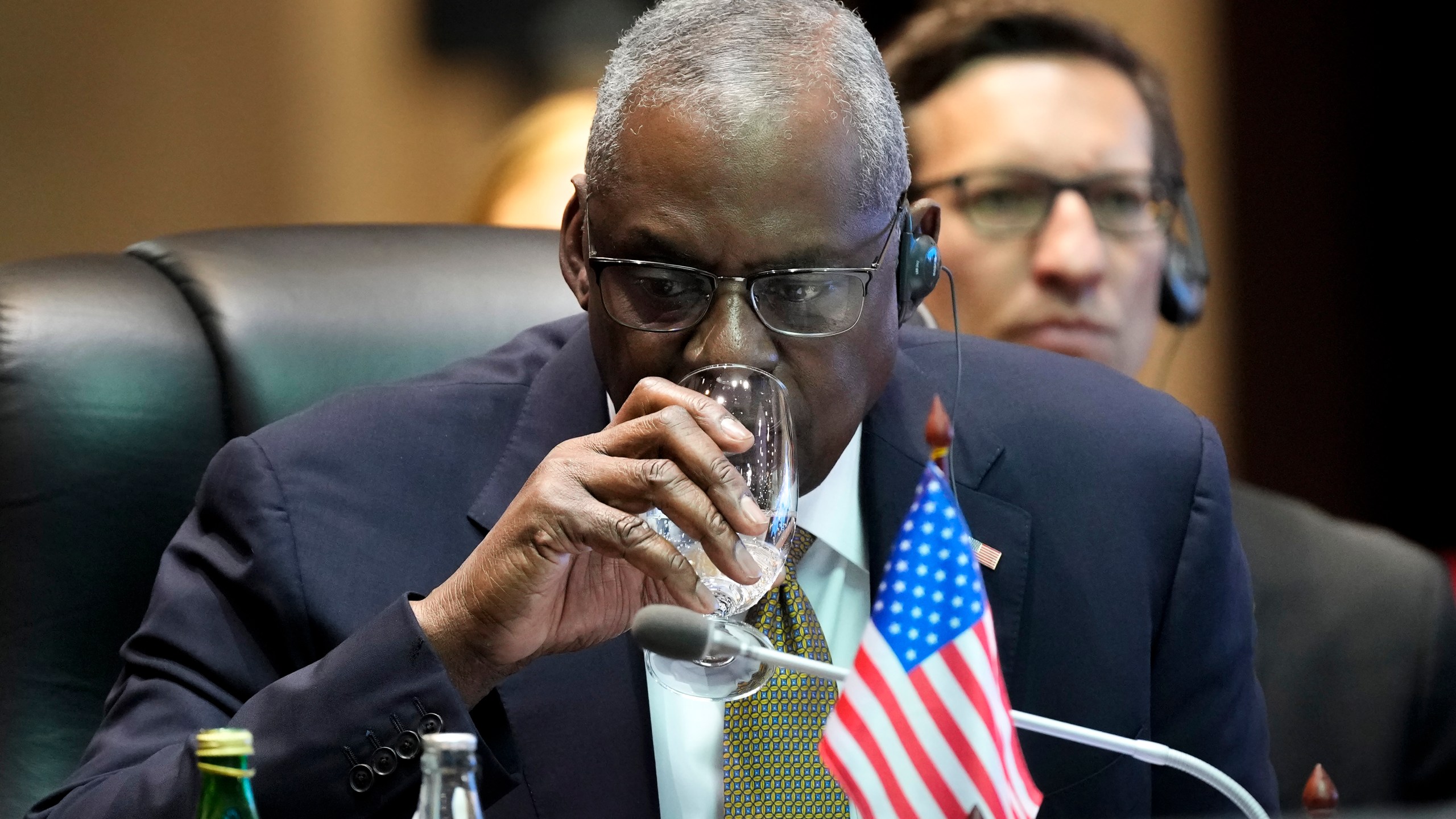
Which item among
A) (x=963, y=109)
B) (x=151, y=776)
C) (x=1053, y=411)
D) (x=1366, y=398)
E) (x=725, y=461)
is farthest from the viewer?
(x=1366, y=398)

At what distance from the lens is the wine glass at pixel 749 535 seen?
125cm

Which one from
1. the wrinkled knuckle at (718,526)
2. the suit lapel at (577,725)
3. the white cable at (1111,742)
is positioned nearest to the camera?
the white cable at (1111,742)

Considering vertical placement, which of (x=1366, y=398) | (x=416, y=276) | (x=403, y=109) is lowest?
(x=1366, y=398)

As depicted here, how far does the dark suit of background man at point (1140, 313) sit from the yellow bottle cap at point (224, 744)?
68.2 inches

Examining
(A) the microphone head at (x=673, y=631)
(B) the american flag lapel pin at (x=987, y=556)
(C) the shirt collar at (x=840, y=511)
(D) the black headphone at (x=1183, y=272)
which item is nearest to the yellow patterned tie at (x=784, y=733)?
(C) the shirt collar at (x=840, y=511)

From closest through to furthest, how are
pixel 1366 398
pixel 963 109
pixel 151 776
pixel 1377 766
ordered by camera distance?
pixel 151 776 → pixel 1377 766 → pixel 963 109 → pixel 1366 398

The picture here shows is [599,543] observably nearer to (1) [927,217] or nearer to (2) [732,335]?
(2) [732,335]

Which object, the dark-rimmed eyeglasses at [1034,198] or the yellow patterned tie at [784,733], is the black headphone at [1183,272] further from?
the yellow patterned tie at [784,733]

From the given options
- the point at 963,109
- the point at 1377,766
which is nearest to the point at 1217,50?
the point at 963,109

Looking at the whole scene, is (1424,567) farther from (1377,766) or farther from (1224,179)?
(1224,179)

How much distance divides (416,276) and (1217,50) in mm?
2919

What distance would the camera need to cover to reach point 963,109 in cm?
272

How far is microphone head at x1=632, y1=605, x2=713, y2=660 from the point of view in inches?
41.3

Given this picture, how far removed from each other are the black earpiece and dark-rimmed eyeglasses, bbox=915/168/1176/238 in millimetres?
1022
